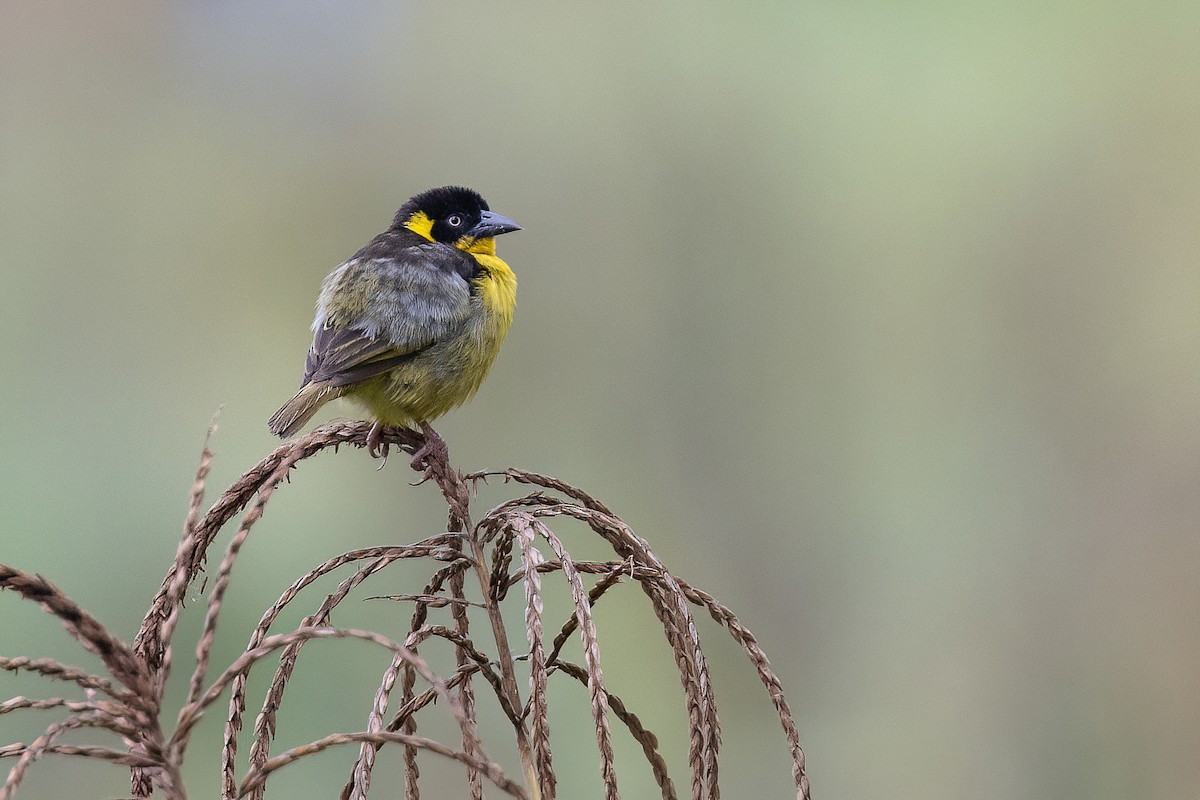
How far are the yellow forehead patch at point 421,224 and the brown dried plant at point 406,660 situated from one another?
2043mm

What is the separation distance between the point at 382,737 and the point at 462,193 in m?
2.76

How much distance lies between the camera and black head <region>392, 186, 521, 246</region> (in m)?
3.54

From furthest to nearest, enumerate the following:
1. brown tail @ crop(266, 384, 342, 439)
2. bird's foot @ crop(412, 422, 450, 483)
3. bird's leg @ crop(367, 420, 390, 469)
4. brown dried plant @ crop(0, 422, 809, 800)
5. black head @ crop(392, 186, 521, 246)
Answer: black head @ crop(392, 186, 521, 246)
brown tail @ crop(266, 384, 342, 439)
bird's leg @ crop(367, 420, 390, 469)
bird's foot @ crop(412, 422, 450, 483)
brown dried plant @ crop(0, 422, 809, 800)

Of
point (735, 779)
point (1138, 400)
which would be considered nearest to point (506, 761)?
point (735, 779)

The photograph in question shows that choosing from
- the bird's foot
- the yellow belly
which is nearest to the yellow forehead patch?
the yellow belly

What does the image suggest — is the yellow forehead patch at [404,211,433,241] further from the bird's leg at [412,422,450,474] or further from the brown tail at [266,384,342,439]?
the bird's leg at [412,422,450,474]

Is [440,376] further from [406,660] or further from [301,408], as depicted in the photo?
[406,660]

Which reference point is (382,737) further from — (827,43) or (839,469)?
(827,43)

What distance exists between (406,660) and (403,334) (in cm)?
172

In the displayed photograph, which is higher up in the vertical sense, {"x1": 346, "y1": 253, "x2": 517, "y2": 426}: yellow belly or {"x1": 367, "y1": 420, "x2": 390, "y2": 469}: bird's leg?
{"x1": 346, "y1": 253, "x2": 517, "y2": 426}: yellow belly

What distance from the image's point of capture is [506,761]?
14.8ft

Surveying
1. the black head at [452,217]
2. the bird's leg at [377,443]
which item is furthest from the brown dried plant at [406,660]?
the black head at [452,217]

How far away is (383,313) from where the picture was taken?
2789mm

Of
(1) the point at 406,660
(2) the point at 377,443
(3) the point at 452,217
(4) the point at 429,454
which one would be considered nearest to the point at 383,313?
(2) the point at 377,443
